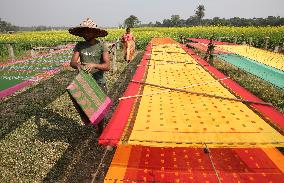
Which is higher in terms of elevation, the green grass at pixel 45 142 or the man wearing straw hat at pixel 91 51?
the man wearing straw hat at pixel 91 51

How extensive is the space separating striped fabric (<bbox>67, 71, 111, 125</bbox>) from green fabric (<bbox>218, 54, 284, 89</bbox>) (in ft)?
11.0

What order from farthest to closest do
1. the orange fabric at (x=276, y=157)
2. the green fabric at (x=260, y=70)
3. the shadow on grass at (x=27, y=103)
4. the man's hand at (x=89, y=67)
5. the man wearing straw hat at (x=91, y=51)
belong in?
the shadow on grass at (x=27, y=103) → the green fabric at (x=260, y=70) → the man wearing straw hat at (x=91, y=51) → the man's hand at (x=89, y=67) → the orange fabric at (x=276, y=157)

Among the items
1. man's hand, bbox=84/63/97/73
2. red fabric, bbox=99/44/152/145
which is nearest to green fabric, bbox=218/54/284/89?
red fabric, bbox=99/44/152/145

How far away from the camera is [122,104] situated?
3.91 meters

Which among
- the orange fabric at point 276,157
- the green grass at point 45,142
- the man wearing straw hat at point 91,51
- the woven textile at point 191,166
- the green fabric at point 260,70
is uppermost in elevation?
the man wearing straw hat at point 91,51

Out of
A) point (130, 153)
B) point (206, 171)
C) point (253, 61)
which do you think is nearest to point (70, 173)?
point (130, 153)

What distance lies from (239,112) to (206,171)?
2.94 ft

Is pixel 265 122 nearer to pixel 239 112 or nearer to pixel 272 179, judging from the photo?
pixel 239 112

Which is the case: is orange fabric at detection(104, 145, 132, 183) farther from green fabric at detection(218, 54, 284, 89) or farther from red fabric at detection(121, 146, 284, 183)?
green fabric at detection(218, 54, 284, 89)

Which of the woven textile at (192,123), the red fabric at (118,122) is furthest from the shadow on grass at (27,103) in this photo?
the woven textile at (192,123)

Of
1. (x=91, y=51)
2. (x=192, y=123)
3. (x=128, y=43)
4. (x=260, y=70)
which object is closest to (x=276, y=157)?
(x=192, y=123)

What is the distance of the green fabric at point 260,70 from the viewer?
5498mm

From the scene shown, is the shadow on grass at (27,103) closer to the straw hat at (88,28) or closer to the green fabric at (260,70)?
the straw hat at (88,28)

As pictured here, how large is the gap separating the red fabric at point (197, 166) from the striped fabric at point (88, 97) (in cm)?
77
